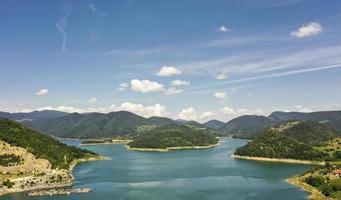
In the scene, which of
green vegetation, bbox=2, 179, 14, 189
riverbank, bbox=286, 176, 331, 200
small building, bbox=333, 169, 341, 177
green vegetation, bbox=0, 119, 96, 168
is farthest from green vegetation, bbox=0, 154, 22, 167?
small building, bbox=333, 169, 341, 177

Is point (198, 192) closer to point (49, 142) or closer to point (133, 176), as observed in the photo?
point (133, 176)

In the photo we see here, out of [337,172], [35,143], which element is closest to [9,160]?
[35,143]

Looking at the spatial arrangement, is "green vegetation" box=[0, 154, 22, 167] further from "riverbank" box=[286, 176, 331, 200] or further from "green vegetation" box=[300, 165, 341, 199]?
"green vegetation" box=[300, 165, 341, 199]

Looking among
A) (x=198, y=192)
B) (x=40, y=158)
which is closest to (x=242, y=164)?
(x=198, y=192)

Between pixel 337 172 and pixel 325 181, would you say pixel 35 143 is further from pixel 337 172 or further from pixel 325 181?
pixel 337 172

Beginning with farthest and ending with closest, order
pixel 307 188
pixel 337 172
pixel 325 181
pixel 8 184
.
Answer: pixel 8 184 → pixel 337 172 → pixel 325 181 → pixel 307 188

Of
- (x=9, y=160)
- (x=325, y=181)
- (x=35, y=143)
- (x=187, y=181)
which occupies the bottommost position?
(x=187, y=181)

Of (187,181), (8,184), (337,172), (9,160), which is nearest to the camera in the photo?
Result: (337,172)
